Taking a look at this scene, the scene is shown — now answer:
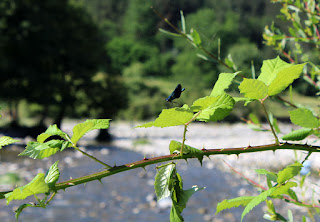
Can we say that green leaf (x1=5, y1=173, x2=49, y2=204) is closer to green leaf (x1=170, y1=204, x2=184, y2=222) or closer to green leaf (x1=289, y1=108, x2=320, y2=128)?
green leaf (x1=170, y1=204, x2=184, y2=222)

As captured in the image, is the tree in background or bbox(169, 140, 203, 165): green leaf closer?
bbox(169, 140, 203, 165): green leaf

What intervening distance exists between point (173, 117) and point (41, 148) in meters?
0.11

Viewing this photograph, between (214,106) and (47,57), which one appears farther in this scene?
(47,57)

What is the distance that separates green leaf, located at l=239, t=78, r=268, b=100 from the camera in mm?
271

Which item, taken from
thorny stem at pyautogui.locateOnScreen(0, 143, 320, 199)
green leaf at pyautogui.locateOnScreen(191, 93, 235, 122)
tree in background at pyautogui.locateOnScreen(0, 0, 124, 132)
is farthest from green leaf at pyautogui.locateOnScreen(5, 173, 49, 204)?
tree in background at pyautogui.locateOnScreen(0, 0, 124, 132)

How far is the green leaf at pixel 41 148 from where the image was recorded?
0.92 feet

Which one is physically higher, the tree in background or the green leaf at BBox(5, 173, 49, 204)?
the green leaf at BBox(5, 173, 49, 204)

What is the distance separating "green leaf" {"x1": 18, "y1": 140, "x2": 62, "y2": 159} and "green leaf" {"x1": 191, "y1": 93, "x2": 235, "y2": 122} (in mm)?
114

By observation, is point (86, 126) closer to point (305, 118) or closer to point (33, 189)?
point (33, 189)

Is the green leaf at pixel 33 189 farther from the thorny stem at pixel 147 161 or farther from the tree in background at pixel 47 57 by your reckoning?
the tree in background at pixel 47 57

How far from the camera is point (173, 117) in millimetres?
255

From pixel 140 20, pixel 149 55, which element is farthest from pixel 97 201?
pixel 140 20

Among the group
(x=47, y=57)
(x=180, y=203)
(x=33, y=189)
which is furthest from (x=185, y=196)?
(x=47, y=57)

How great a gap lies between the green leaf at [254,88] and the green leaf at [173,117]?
5 cm
